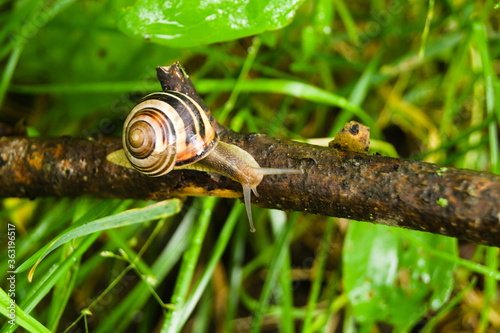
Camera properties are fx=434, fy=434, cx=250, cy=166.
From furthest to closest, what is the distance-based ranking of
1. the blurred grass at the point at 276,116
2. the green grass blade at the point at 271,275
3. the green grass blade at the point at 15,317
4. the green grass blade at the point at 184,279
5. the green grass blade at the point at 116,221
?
the blurred grass at the point at 276,116 < the green grass blade at the point at 271,275 < the green grass blade at the point at 184,279 < the green grass blade at the point at 116,221 < the green grass blade at the point at 15,317

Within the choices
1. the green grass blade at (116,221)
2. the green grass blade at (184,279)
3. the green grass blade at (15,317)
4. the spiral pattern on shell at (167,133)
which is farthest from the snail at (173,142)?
the green grass blade at (15,317)

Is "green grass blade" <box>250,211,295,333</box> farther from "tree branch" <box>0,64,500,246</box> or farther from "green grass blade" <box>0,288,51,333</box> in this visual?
"green grass blade" <box>0,288,51,333</box>

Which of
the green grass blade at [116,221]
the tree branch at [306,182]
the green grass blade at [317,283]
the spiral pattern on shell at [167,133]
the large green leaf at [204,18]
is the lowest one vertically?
the green grass blade at [317,283]

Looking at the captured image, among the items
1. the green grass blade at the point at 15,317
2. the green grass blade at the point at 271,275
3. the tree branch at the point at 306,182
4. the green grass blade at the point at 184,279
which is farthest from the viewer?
the green grass blade at the point at 271,275

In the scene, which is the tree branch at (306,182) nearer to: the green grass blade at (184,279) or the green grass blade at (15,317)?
the green grass blade at (184,279)

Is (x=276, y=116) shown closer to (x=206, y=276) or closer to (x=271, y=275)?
(x=271, y=275)

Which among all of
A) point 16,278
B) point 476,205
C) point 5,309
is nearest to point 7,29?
point 16,278

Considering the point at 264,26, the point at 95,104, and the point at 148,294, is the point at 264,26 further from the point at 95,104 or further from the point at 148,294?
the point at 148,294

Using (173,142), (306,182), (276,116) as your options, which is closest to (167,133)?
(173,142)
